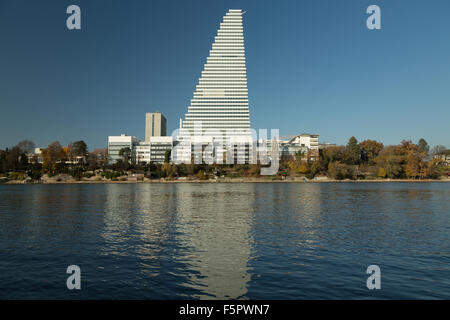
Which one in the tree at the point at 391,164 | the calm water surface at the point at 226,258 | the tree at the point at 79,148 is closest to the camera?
the calm water surface at the point at 226,258

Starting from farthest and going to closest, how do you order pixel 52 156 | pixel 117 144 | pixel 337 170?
pixel 117 144 → pixel 52 156 → pixel 337 170

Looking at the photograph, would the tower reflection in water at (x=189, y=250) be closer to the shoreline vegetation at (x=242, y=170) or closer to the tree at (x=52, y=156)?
the shoreline vegetation at (x=242, y=170)

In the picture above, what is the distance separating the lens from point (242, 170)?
449 feet

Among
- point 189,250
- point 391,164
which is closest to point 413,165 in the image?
point 391,164

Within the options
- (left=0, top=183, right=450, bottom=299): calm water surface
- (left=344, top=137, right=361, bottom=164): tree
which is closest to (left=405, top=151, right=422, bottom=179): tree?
(left=344, top=137, right=361, bottom=164): tree

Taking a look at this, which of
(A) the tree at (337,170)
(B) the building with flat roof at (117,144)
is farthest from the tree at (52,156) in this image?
(A) the tree at (337,170)

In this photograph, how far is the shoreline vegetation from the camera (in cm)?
13725

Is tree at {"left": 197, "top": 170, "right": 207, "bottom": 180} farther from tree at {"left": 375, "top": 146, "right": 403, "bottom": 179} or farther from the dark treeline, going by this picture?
tree at {"left": 375, "top": 146, "right": 403, "bottom": 179}

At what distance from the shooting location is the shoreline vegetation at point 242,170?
137 m

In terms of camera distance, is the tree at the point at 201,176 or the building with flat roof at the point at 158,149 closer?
the tree at the point at 201,176

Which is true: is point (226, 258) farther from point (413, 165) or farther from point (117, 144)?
point (117, 144)
